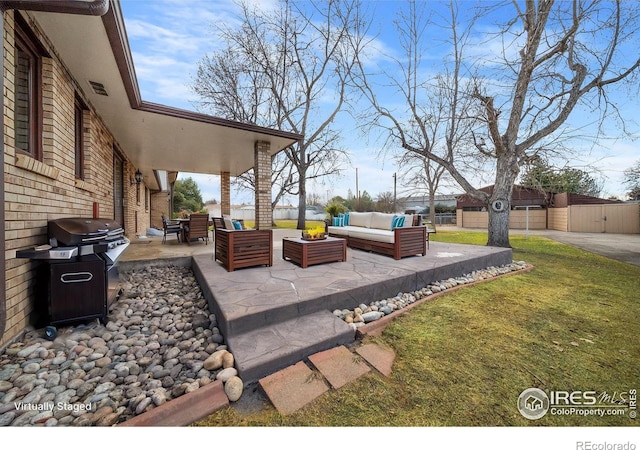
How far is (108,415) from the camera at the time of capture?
55.9 inches

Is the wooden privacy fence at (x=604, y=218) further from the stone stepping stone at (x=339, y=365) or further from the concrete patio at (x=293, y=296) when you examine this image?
the stone stepping stone at (x=339, y=365)

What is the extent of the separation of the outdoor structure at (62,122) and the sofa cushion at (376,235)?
2.90 metres

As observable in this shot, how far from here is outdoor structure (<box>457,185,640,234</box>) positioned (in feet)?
44.8

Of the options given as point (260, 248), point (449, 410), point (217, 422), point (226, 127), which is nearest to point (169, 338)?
point (217, 422)

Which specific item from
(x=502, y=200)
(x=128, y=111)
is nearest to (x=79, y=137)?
(x=128, y=111)

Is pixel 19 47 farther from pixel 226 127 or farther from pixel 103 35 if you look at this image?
pixel 226 127

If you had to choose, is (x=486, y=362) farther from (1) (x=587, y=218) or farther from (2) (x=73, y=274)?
(1) (x=587, y=218)

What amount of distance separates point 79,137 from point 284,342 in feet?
15.9

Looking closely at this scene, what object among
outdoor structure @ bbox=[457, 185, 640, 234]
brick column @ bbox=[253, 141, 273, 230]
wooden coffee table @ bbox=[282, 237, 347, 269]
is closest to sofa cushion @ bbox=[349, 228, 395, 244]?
wooden coffee table @ bbox=[282, 237, 347, 269]

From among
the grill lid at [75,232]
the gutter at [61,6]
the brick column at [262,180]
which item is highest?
the gutter at [61,6]

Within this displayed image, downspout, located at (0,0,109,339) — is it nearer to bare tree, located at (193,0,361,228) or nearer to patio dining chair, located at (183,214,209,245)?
patio dining chair, located at (183,214,209,245)

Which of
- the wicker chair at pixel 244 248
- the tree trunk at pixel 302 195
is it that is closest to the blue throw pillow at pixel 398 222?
the wicker chair at pixel 244 248

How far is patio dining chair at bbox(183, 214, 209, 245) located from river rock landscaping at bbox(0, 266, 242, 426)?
447 centimetres

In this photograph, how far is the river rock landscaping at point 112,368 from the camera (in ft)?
4.88
